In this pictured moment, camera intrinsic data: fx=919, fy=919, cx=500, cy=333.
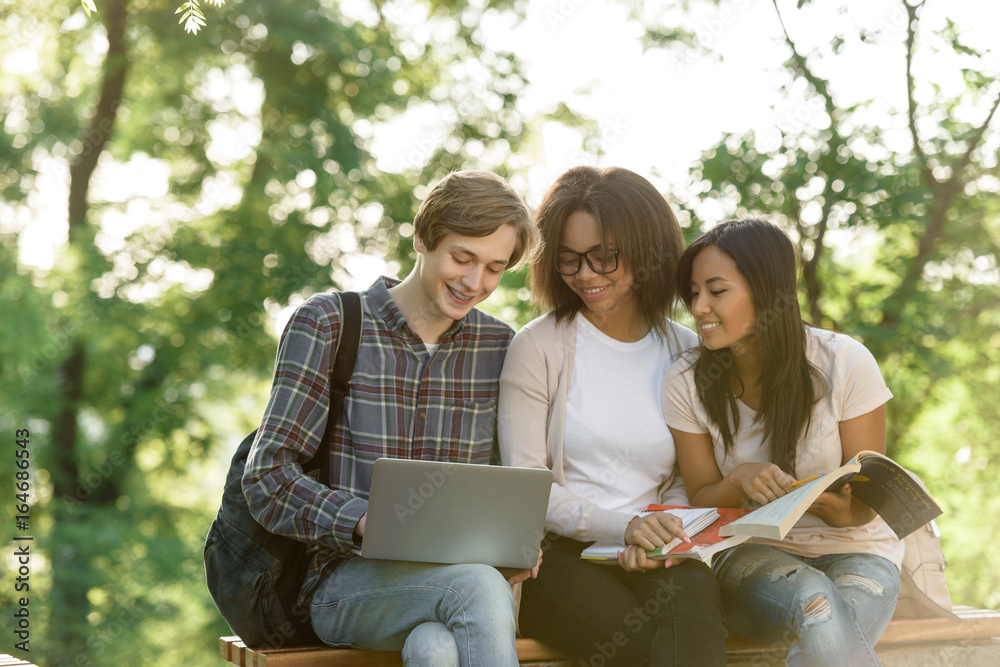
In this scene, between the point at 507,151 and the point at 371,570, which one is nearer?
the point at 371,570

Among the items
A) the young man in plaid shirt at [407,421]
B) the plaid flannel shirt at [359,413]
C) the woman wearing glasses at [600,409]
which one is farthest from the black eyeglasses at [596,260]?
the plaid flannel shirt at [359,413]

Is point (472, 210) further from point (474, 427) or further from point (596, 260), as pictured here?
point (474, 427)

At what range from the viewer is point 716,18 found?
604cm

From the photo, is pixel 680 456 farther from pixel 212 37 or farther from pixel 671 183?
pixel 212 37

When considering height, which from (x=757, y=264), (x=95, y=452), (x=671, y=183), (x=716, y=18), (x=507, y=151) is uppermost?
(x=716, y=18)

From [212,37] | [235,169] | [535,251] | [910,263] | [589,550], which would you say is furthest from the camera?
[235,169]

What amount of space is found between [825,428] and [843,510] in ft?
0.73

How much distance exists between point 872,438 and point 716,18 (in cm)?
429

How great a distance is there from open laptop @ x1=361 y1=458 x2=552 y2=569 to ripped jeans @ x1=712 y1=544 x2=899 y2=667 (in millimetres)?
627

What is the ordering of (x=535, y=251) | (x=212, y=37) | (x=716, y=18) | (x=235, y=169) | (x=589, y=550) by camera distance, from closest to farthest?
(x=589, y=550), (x=535, y=251), (x=716, y=18), (x=212, y=37), (x=235, y=169)

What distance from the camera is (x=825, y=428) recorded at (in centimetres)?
249

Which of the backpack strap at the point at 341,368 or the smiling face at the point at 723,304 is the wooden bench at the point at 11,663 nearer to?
the backpack strap at the point at 341,368

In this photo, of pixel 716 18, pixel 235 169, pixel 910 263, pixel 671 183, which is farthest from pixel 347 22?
pixel 910 263

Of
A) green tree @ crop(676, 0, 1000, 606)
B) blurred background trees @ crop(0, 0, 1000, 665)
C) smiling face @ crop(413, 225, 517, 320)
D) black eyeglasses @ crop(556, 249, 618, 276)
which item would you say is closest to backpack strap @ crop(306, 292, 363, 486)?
smiling face @ crop(413, 225, 517, 320)
